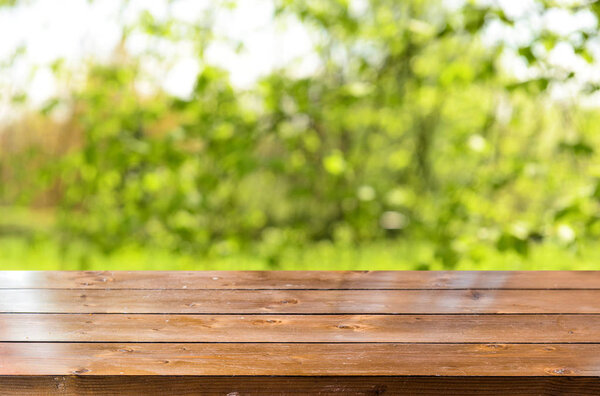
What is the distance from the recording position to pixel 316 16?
11.7ft

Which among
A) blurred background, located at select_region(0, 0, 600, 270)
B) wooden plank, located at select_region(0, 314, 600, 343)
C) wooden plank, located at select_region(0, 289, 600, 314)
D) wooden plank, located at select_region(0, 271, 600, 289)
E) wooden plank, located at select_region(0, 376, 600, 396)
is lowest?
wooden plank, located at select_region(0, 376, 600, 396)

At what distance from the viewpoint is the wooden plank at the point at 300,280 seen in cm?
185

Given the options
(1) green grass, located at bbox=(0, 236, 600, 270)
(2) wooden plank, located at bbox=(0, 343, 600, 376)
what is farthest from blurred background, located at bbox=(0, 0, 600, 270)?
(2) wooden plank, located at bbox=(0, 343, 600, 376)

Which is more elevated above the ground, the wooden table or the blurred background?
the blurred background

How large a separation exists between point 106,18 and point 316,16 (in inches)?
67.0

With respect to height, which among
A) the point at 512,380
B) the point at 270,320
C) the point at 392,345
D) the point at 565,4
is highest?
the point at 565,4

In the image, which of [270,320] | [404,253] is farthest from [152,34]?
[404,253]

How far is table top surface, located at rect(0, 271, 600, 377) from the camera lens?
1286mm

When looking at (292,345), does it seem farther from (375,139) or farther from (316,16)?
(375,139)

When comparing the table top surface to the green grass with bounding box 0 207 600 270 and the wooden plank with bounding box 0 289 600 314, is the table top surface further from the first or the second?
the green grass with bounding box 0 207 600 270

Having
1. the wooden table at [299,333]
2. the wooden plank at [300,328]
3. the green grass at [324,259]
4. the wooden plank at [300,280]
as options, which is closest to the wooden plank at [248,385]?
the wooden table at [299,333]

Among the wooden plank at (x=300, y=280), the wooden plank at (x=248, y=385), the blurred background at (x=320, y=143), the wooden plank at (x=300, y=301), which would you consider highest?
the blurred background at (x=320, y=143)

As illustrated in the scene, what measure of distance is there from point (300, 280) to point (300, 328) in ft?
1.38

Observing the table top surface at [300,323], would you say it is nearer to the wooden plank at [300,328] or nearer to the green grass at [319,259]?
the wooden plank at [300,328]
